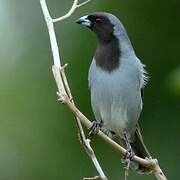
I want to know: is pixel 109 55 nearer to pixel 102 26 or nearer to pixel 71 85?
pixel 102 26

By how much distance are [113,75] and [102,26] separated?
0.32 metres

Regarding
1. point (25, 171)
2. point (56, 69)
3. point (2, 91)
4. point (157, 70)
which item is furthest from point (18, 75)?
point (56, 69)

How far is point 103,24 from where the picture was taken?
5.57 m

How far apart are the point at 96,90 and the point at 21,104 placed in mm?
3422

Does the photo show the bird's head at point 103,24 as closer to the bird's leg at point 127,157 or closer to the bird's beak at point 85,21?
the bird's beak at point 85,21

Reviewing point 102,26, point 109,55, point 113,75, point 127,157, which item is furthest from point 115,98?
point 127,157

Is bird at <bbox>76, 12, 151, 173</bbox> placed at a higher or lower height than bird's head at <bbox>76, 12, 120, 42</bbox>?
lower

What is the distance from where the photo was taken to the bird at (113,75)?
550cm

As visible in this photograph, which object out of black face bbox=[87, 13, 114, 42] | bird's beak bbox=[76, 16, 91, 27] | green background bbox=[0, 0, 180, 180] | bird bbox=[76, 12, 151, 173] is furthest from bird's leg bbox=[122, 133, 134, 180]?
green background bbox=[0, 0, 180, 180]

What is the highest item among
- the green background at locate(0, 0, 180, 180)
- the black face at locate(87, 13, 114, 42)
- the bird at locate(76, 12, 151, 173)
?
the black face at locate(87, 13, 114, 42)

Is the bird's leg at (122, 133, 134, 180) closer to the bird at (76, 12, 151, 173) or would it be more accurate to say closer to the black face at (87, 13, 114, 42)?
the bird at (76, 12, 151, 173)

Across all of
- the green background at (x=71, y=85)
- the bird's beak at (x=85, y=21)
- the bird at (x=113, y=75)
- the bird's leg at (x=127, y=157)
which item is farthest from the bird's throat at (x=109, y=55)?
the green background at (x=71, y=85)

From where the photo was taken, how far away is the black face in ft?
18.2

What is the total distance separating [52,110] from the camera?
8375mm
